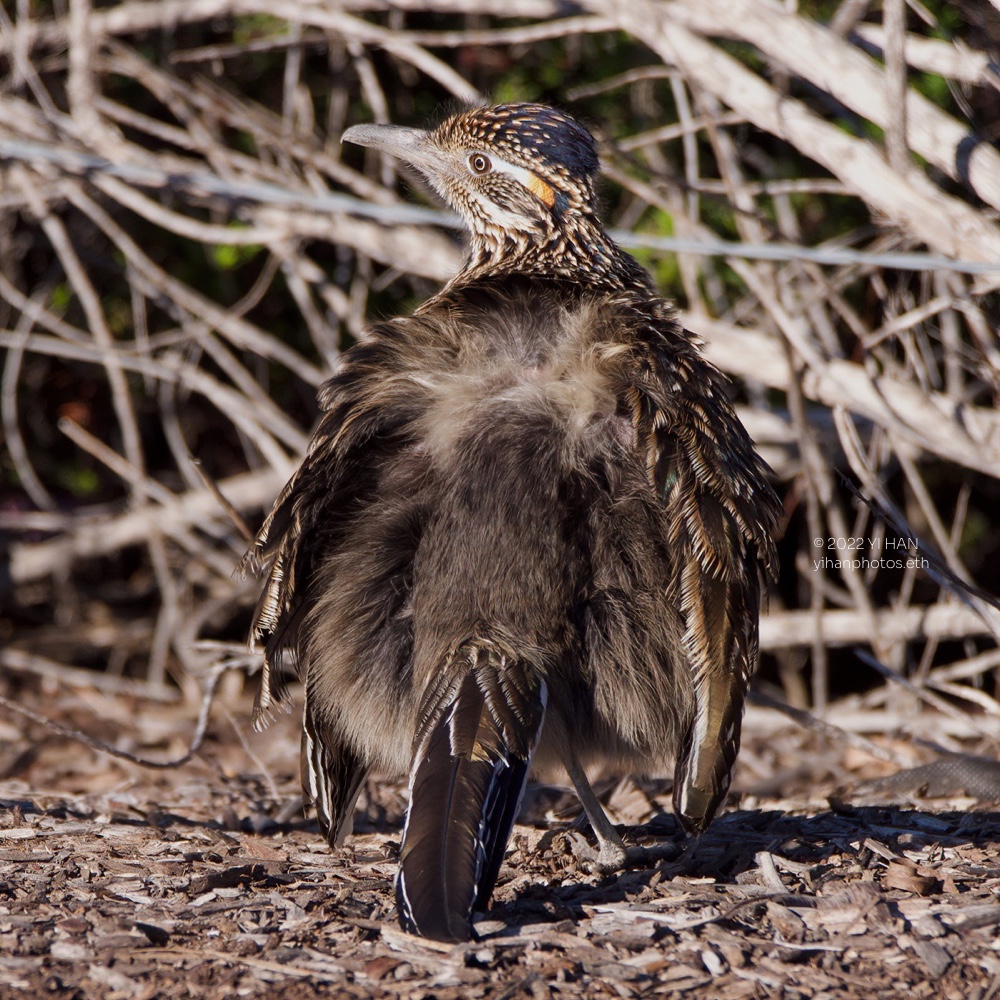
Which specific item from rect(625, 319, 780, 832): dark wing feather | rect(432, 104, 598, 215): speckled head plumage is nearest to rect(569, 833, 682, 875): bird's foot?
rect(625, 319, 780, 832): dark wing feather

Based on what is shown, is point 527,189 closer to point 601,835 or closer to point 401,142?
point 401,142

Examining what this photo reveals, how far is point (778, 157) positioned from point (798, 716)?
3.84m

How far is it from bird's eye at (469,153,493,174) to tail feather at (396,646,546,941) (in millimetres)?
2115

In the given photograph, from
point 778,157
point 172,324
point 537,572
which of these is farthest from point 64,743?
point 778,157

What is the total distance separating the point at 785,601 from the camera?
862cm

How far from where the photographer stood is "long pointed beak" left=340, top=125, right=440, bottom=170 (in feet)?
16.3

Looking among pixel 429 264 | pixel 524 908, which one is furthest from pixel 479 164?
pixel 524 908

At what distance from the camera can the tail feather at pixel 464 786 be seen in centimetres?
311

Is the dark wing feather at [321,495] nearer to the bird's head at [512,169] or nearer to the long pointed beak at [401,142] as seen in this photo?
the bird's head at [512,169]

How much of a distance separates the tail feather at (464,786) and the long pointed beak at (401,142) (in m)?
2.25

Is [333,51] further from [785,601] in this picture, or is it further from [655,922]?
[655,922]

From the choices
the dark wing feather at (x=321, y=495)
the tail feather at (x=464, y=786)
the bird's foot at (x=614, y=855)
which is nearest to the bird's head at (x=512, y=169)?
the dark wing feather at (x=321, y=495)

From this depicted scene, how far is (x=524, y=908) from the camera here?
350 centimetres

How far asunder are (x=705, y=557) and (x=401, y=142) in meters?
2.30
